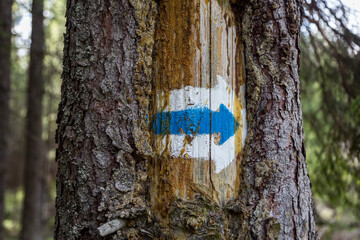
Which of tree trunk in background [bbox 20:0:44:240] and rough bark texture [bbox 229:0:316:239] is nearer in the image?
rough bark texture [bbox 229:0:316:239]

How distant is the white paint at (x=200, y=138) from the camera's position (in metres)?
1.44

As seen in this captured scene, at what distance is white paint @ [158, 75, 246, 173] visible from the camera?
4.72 feet

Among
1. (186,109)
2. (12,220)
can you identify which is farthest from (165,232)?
(12,220)

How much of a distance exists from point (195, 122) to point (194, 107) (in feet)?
0.24

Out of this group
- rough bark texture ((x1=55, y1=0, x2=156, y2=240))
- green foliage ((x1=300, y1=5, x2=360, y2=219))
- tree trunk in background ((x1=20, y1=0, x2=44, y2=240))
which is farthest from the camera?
tree trunk in background ((x1=20, y1=0, x2=44, y2=240))

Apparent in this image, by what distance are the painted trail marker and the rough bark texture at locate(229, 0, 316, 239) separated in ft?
0.28

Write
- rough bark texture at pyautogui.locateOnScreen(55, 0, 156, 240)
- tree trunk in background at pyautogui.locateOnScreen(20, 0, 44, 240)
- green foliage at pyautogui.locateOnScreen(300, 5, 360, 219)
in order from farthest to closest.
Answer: tree trunk in background at pyautogui.locateOnScreen(20, 0, 44, 240) → green foliage at pyautogui.locateOnScreen(300, 5, 360, 219) → rough bark texture at pyautogui.locateOnScreen(55, 0, 156, 240)

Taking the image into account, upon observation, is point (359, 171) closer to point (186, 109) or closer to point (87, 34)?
point (186, 109)

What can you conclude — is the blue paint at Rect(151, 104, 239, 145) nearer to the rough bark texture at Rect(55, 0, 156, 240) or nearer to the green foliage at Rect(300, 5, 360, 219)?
the rough bark texture at Rect(55, 0, 156, 240)

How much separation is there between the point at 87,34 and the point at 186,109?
0.59m

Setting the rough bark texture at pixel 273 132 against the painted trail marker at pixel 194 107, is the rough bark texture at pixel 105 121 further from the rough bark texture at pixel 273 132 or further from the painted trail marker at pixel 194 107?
the rough bark texture at pixel 273 132

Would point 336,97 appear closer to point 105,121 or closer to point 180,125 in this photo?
point 180,125

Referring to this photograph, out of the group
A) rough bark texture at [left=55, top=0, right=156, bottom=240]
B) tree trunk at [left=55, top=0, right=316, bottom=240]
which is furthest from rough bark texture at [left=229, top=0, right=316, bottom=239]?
rough bark texture at [left=55, top=0, right=156, bottom=240]

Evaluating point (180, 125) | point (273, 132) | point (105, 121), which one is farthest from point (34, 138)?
point (273, 132)
